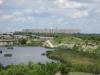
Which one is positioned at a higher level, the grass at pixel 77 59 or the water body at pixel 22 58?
the grass at pixel 77 59

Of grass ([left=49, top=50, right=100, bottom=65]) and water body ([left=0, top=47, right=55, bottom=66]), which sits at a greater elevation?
grass ([left=49, top=50, right=100, bottom=65])

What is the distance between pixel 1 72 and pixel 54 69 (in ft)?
21.4

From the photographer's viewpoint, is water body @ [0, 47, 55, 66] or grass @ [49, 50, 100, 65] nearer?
grass @ [49, 50, 100, 65]

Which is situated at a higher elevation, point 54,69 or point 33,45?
point 54,69

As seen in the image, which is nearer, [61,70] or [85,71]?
[61,70]

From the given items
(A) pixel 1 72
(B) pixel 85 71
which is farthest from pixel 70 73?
(A) pixel 1 72

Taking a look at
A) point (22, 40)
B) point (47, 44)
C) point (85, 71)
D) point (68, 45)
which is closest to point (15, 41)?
point (22, 40)

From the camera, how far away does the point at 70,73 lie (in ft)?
115

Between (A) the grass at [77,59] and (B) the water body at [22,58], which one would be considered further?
(B) the water body at [22,58]

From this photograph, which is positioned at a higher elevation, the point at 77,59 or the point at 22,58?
the point at 77,59

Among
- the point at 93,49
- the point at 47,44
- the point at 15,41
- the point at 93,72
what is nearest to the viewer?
the point at 93,72

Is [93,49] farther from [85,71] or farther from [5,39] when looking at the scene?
[5,39]

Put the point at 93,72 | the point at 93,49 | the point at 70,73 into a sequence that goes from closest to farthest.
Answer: the point at 70,73 < the point at 93,72 < the point at 93,49

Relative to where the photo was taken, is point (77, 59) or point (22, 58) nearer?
point (77, 59)
